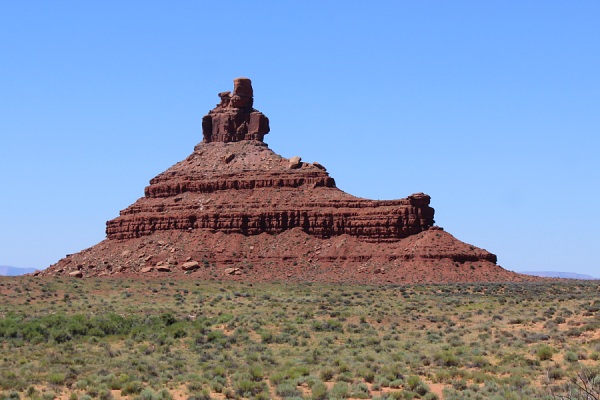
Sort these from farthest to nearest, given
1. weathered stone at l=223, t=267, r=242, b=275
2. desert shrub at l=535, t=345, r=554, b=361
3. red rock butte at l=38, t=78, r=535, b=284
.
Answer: red rock butte at l=38, t=78, r=535, b=284
weathered stone at l=223, t=267, r=242, b=275
desert shrub at l=535, t=345, r=554, b=361

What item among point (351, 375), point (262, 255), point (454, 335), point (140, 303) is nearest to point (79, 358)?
point (351, 375)

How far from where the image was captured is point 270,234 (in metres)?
85.1

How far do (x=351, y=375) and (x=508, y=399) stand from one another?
20.2ft

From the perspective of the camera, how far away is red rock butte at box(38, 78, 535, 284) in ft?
256

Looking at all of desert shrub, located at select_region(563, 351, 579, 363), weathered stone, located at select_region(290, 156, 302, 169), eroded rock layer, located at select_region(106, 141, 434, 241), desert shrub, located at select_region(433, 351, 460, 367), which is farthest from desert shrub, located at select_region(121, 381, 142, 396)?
weathered stone, located at select_region(290, 156, 302, 169)

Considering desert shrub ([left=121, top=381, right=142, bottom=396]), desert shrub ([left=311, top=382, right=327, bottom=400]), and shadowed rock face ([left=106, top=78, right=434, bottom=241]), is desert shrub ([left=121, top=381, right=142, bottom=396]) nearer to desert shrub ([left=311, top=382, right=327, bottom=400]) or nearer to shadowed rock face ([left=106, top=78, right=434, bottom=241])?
desert shrub ([left=311, top=382, right=327, bottom=400])

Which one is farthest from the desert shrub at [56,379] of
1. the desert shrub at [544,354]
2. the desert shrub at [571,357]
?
the desert shrub at [571,357]

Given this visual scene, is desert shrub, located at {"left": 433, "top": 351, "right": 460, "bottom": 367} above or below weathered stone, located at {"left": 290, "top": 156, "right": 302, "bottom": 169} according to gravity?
below

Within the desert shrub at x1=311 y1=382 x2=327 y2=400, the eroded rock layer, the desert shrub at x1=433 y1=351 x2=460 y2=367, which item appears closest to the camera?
the desert shrub at x1=311 y1=382 x2=327 y2=400

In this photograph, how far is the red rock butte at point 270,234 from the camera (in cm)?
7812

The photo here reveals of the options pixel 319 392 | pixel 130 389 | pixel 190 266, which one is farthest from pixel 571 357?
pixel 190 266

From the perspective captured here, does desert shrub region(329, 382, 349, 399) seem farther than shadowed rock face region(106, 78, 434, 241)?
No

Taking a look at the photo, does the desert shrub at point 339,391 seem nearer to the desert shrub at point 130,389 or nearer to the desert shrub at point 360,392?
the desert shrub at point 360,392

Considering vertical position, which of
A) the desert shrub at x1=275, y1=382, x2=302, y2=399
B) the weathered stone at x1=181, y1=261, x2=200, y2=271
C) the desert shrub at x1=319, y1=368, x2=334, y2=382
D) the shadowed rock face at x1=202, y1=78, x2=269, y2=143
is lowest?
the desert shrub at x1=275, y1=382, x2=302, y2=399
